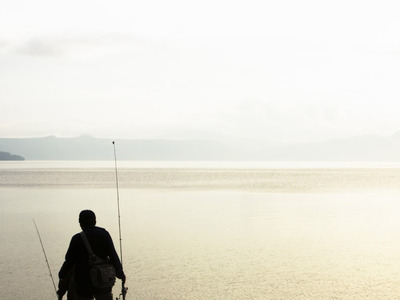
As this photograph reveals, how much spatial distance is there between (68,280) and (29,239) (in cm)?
1219

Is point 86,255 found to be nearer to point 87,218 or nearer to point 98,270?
point 98,270

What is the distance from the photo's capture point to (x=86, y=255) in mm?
5902

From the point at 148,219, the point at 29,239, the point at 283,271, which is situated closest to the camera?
the point at 283,271

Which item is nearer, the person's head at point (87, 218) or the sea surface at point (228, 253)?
the person's head at point (87, 218)

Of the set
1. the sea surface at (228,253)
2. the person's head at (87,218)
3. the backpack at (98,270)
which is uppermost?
the person's head at (87,218)

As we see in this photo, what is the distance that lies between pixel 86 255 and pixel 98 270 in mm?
225

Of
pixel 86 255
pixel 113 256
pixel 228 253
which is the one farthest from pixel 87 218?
pixel 228 253

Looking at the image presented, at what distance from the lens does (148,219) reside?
928 inches

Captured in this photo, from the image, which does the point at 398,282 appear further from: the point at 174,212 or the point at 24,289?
the point at 174,212

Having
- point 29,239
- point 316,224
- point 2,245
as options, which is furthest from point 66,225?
point 316,224

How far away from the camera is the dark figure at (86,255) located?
5863mm

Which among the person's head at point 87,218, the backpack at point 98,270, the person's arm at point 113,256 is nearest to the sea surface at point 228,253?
the person's arm at point 113,256

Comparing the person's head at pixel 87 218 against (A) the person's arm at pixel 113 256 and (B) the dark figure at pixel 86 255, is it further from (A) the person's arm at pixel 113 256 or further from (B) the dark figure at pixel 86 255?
(A) the person's arm at pixel 113 256

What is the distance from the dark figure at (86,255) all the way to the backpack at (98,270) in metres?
Answer: 0.05
